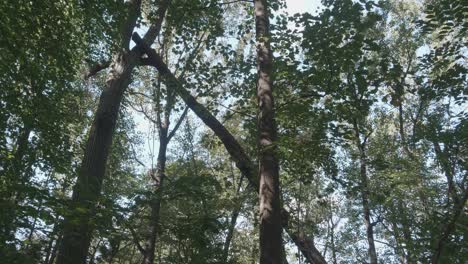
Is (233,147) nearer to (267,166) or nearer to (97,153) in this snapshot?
(267,166)

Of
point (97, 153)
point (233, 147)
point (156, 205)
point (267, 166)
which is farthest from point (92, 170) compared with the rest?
point (267, 166)

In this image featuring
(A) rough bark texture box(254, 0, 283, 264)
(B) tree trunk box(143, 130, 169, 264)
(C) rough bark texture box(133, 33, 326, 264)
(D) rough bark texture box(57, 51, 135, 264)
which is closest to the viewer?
(D) rough bark texture box(57, 51, 135, 264)

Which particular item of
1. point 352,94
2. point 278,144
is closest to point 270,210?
point 278,144

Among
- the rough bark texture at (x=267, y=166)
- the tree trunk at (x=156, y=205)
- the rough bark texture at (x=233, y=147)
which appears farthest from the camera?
the rough bark texture at (x=233, y=147)

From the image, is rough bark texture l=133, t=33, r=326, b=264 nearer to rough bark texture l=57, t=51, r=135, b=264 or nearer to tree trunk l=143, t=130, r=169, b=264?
rough bark texture l=57, t=51, r=135, b=264

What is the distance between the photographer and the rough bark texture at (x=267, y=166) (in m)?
4.95

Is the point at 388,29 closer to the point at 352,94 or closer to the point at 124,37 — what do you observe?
the point at 352,94

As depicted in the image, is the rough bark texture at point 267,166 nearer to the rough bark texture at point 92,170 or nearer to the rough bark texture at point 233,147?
the rough bark texture at point 233,147

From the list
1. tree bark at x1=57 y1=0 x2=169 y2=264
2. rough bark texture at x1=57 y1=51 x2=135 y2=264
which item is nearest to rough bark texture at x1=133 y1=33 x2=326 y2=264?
tree bark at x1=57 y1=0 x2=169 y2=264

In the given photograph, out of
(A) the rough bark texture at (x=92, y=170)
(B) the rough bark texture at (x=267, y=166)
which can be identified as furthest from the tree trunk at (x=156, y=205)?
(B) the rough bark texture at (x=267, y=166)

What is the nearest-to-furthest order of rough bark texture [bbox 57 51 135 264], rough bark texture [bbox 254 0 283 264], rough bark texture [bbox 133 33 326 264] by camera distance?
rough bark texture [bbox 57 51 135 264], rough bark texture [bbox 254 0 283 264], rough bark texture [bbox 133 33 326 264]

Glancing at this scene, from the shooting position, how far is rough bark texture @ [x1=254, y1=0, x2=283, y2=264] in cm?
495

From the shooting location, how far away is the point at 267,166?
554 cm

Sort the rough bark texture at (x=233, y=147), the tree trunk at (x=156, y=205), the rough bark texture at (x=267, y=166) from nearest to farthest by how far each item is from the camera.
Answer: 1. the tree trunk at (x=156, y=205)
2. the rough bark texture at (x=267, y=166)
3. the rough bark texture at (x=233, y=147)
